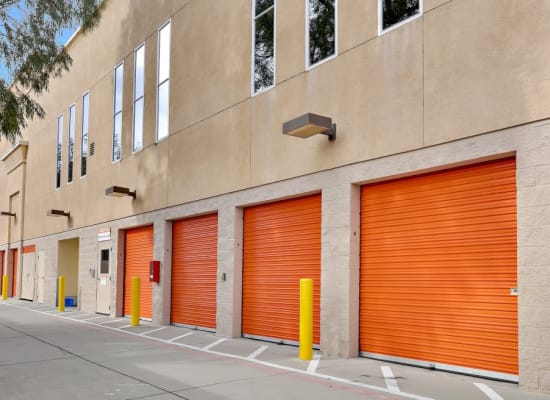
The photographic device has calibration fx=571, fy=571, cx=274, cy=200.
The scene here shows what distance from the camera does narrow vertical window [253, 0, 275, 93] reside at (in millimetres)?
11742

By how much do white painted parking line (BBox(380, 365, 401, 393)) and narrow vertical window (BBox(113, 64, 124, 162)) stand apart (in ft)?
43.1

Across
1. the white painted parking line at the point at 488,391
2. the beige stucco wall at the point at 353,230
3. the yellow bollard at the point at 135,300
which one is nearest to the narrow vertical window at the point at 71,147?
the beige stucco wall at the point at 353,230

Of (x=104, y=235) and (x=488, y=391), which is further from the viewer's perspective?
(x=104, y=235)

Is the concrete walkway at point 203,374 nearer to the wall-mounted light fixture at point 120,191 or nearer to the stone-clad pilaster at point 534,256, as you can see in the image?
the stone-clad pilaster at point 534,256

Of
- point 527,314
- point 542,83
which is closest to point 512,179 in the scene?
point 542,83

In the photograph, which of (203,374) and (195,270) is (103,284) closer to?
(195,270)

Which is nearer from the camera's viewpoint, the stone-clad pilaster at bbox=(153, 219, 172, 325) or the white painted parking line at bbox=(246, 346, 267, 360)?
the white painted parking line at bbox=(246, 346, 267, 360)

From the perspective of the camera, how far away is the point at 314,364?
8.80m

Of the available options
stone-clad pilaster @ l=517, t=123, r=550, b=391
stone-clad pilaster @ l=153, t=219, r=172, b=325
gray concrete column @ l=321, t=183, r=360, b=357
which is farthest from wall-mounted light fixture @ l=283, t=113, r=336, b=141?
stone-clad pilaster @ l=153, t=219, r=172, b=325

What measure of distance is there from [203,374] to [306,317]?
1853 millimetres

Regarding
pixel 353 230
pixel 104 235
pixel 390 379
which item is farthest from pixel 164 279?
pixel 390 379

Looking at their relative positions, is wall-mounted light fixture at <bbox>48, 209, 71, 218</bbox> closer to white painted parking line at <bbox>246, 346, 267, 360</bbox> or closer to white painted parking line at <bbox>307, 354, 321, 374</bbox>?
white painted parking line at <bbox>246, 346, 267, 360</bbox>

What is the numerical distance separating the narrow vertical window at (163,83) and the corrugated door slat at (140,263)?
301 centimetres

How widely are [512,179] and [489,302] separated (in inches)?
65.6
